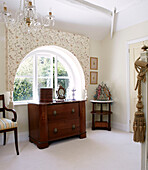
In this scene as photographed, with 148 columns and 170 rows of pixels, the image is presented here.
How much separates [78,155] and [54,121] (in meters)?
0.81

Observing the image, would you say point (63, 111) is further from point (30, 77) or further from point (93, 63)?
point (93, 63)

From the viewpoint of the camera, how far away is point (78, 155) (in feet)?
9.33

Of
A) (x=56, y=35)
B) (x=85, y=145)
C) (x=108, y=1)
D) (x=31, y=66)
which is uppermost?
(x=108, y=1)

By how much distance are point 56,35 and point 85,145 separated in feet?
7.91

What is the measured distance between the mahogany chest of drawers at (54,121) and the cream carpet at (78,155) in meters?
0.16

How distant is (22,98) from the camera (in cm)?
390

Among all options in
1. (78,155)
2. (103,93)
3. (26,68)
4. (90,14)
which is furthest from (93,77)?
(78,155)

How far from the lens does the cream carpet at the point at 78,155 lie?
2473 mm

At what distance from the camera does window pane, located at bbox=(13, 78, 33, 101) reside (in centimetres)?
383

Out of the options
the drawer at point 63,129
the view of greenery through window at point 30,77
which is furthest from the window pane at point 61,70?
the drawer at point 63,129

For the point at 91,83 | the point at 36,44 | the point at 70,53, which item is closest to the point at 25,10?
the point at 36,44

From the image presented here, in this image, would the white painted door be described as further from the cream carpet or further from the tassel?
the tassel

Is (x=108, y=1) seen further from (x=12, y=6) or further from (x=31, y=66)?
(x=31, y=66)

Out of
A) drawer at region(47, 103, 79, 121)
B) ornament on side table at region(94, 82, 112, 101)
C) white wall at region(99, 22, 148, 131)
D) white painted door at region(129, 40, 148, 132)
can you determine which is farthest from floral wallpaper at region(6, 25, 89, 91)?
white painted door at region(129, 40, 148, 132)
